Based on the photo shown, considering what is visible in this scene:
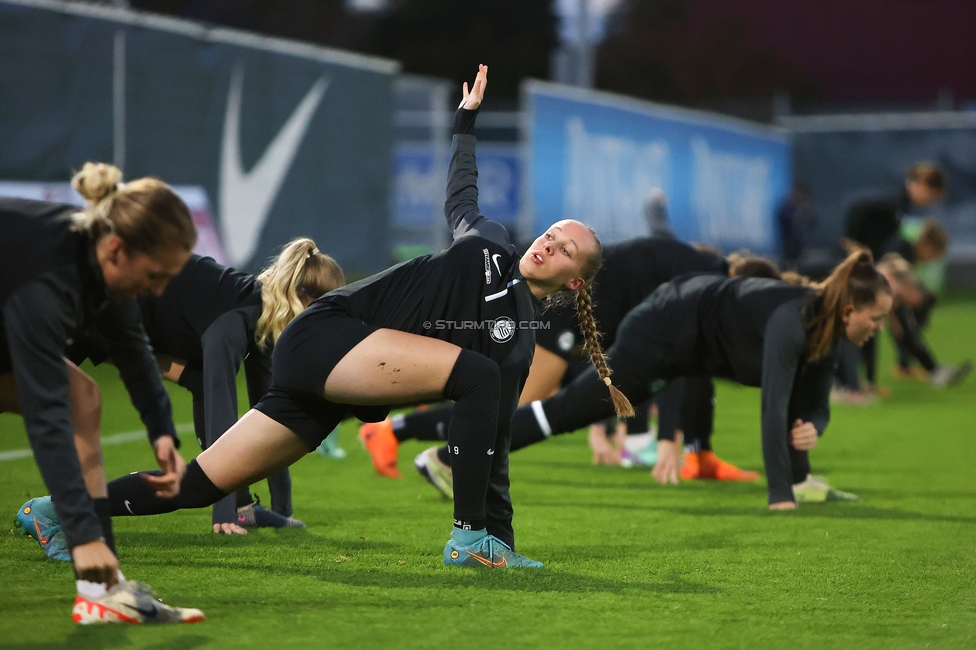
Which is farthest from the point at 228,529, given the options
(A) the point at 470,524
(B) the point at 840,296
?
(B) the point at 840,296

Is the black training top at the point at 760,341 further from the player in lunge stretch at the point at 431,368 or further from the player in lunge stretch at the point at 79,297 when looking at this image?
the player in lunge stretch at the point at 79,297

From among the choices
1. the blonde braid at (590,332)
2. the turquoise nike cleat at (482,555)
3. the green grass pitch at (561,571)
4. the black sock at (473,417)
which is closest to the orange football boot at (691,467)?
the green grass pitch at (561,571)

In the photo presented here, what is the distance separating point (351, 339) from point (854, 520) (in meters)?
2.67

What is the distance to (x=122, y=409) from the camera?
360 inches

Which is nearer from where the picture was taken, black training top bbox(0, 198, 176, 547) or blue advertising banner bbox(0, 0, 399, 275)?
black training top bbox(0, 198, 176, 547)

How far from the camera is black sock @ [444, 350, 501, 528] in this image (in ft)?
13.1

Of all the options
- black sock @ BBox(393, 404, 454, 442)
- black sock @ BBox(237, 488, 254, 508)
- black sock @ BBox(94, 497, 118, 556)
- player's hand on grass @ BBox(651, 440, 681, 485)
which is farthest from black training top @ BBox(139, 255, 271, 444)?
player's hand on grass @ BBox(651, 440, 681, 485)

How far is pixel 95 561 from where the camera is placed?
10.5 feet

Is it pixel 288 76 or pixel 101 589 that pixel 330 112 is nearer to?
pixel 288 76

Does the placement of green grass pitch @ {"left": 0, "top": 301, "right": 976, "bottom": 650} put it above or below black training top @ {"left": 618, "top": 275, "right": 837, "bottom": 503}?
below

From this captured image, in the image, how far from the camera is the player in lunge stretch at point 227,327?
466 cm

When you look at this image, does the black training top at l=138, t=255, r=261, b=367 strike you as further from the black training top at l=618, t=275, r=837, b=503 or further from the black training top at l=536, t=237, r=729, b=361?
the black training top at l=536, t=237, r=729, b=361

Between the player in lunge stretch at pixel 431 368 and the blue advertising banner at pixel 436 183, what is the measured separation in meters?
10.4

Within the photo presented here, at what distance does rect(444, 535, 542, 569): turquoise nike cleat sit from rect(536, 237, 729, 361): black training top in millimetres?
2742
